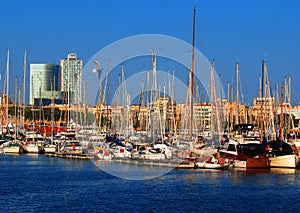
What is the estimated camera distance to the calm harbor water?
30.8m

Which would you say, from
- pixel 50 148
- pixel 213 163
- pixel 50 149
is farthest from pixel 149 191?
pixel 50 148

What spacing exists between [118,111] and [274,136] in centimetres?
1612

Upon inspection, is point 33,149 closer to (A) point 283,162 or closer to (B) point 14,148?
(B) point 14,148

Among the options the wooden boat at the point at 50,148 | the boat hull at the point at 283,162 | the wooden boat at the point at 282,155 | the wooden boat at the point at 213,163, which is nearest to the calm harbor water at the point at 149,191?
the wooden boat at the point at 213,163

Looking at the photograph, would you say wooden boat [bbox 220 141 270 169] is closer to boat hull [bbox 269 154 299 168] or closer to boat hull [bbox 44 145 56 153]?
boat hull [bbox 269 154 299 168]

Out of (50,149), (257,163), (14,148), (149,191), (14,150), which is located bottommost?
(149,191)

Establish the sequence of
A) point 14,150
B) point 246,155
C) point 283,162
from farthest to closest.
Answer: point 14,150, point 246,155, point 283,162

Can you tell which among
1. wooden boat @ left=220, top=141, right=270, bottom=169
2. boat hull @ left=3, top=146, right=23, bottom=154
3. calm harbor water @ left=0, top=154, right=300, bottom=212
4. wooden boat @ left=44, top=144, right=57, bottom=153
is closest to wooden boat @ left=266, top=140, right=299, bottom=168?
wooden boat @ left=220, top=141, right=270, bottom=169

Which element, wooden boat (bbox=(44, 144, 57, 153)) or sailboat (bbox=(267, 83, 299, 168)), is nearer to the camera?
sailboat (bbox=(267, 83, 299, 168))

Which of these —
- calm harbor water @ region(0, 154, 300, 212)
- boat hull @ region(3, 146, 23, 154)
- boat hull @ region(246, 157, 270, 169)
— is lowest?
calm harbor water @ region(0, 154, 300, 212)

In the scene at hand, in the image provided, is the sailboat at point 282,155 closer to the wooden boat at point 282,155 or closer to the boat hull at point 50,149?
the wooden boat at point 282,155

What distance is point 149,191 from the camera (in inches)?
1428

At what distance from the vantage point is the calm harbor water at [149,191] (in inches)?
1213

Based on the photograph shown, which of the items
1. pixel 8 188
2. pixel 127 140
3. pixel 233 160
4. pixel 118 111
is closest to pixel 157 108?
pixel 127 140
